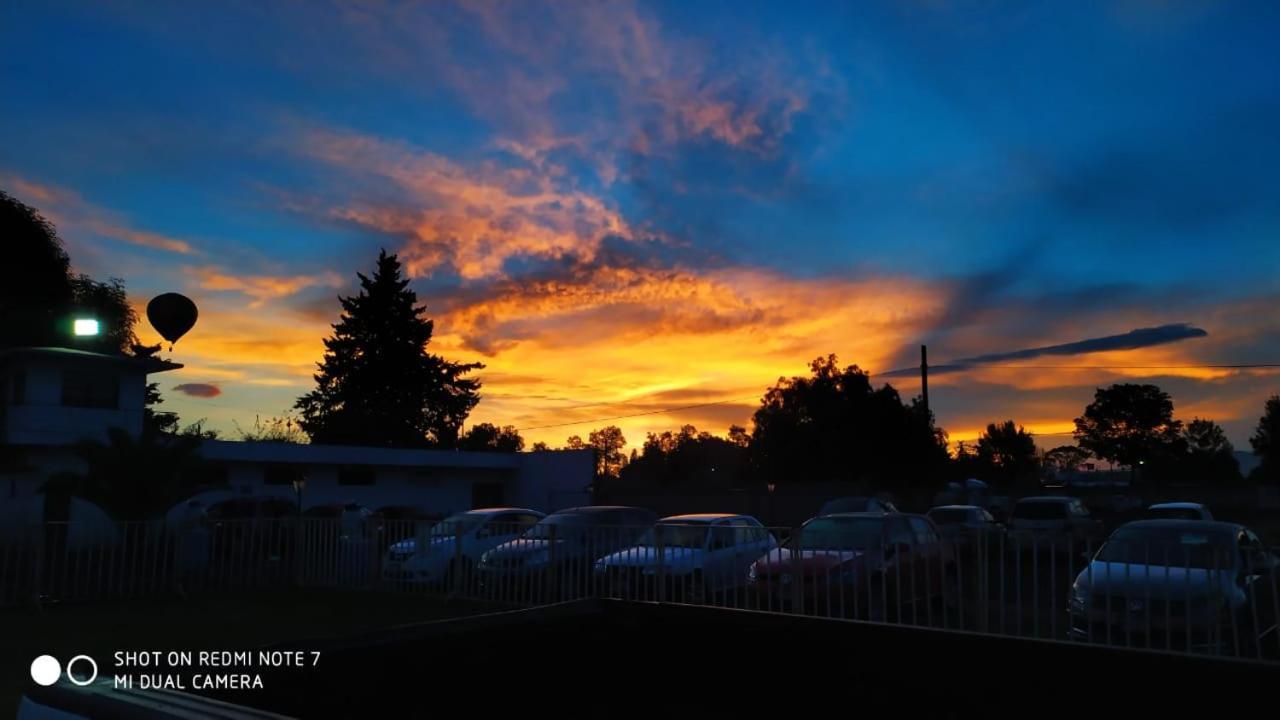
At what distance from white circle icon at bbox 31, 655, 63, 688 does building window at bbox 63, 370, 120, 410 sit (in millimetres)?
31683

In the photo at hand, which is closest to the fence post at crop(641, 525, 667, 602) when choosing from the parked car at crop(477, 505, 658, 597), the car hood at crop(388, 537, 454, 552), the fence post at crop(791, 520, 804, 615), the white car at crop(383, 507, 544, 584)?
the parked car at crop(477, 505, 658, 597)

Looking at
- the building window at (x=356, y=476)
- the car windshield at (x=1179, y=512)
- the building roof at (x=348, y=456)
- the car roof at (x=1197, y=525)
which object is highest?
the building roof at (x=348, y=456)

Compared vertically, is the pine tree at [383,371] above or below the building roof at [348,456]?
above

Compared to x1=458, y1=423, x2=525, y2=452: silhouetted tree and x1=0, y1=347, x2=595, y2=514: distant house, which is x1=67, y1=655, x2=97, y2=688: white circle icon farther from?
x1=458, y1=423, x2=525, y2=452: silhouetted tree

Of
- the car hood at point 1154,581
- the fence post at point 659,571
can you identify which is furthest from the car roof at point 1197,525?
the fence post at point 659,571

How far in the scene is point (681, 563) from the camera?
12742 millimetres

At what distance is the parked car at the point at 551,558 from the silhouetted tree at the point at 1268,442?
8284 cm

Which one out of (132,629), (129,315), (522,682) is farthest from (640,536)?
(129,315)

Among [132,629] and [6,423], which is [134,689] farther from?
[6,423]

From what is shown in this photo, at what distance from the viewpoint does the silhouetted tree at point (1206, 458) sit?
272ft

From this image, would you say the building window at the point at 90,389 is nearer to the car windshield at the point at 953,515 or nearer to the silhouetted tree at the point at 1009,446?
the car windshield at the point at 953,515

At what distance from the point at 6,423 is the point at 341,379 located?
36.8 meters

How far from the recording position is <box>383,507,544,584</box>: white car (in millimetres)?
16016

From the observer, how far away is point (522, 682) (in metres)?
3.92
